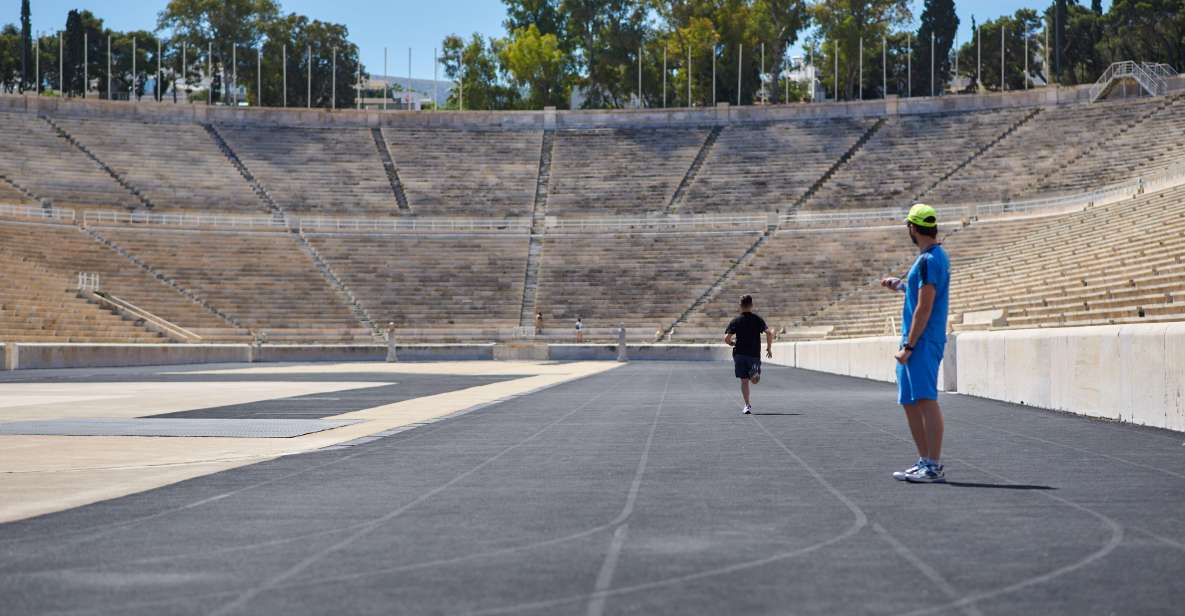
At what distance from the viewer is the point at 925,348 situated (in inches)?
346

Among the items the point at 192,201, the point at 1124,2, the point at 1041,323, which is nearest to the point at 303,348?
the point at 192,201

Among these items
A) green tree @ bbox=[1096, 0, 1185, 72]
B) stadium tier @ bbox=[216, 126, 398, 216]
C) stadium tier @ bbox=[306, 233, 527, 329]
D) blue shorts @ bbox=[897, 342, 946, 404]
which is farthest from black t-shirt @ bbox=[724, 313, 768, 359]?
green tree @ bbox=[1096, 0, 1185, 72]

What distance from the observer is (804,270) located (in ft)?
184

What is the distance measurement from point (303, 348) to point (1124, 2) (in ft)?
220

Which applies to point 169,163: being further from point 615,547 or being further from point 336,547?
point 615,547

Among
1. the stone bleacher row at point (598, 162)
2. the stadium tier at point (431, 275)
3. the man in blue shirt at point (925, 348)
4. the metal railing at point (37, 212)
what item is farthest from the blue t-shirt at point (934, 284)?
the metal railing at point (37, 212)

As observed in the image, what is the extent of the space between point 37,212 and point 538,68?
44.8m

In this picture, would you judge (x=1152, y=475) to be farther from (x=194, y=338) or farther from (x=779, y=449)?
(x=194, y=338)

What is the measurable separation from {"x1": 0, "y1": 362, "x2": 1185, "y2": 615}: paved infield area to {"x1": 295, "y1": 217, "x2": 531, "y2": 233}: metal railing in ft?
168

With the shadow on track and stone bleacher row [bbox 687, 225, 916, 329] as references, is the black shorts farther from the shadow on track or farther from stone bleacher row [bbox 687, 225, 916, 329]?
stone bleacher row [bbox 687, 225, 916, 329]

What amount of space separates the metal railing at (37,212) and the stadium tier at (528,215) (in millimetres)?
127

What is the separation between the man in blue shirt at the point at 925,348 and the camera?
8750 millimetres

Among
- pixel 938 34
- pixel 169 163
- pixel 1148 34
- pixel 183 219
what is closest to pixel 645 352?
pixel 183 219

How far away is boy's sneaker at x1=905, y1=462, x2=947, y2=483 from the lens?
8.77 metres
